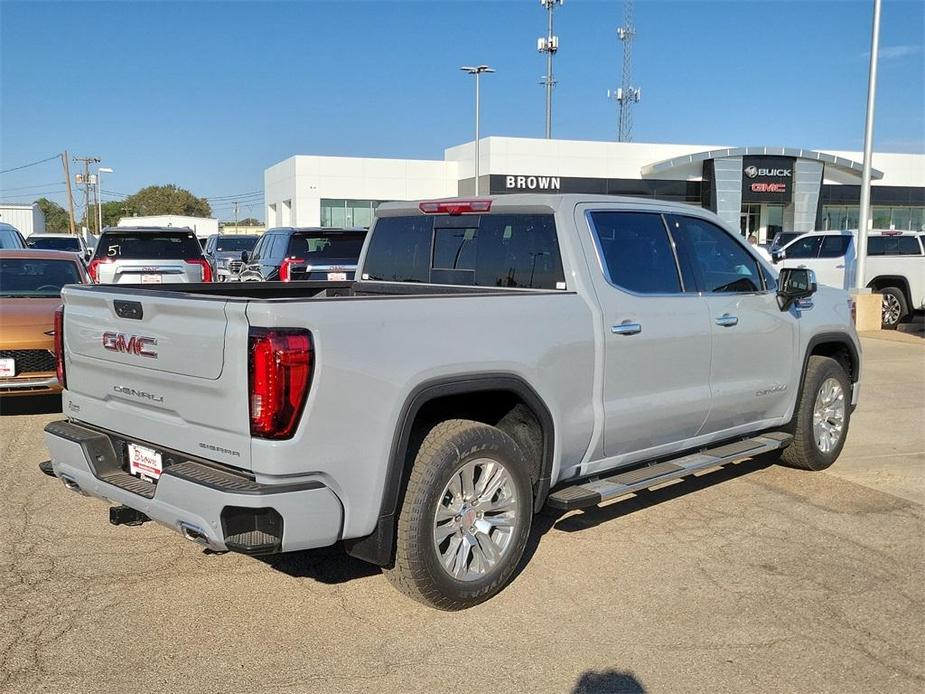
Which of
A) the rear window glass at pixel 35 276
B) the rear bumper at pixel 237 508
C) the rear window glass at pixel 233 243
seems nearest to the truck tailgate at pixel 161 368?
the rear bumper at pixel 237 508

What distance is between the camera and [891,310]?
1700 cm

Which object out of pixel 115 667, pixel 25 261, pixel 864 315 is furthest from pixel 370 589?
pixel 864 315

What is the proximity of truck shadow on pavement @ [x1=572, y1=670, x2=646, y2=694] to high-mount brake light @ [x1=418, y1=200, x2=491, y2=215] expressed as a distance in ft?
8.93

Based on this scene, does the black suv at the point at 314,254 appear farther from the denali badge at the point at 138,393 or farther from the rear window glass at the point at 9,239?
the denali badge at the point at 138,393

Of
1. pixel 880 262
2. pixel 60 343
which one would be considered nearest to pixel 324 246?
pixel 60 343

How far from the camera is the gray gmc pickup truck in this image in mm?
3510

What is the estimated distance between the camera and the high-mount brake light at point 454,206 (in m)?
5.31

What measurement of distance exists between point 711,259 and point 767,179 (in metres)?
41.5

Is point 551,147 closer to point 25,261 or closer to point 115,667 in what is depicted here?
point 25,261

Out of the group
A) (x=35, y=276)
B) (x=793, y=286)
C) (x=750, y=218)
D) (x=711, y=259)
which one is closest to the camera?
(x=711, y=259)

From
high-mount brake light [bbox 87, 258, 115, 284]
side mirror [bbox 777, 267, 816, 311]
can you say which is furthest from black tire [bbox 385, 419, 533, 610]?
high-mount brake light [bbox 87, 258, 115, 284]

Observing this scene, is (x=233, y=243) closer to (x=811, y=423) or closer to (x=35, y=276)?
(x=35, y=276)

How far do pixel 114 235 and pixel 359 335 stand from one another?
40.0 feet

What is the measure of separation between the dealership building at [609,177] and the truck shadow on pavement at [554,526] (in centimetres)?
3673
